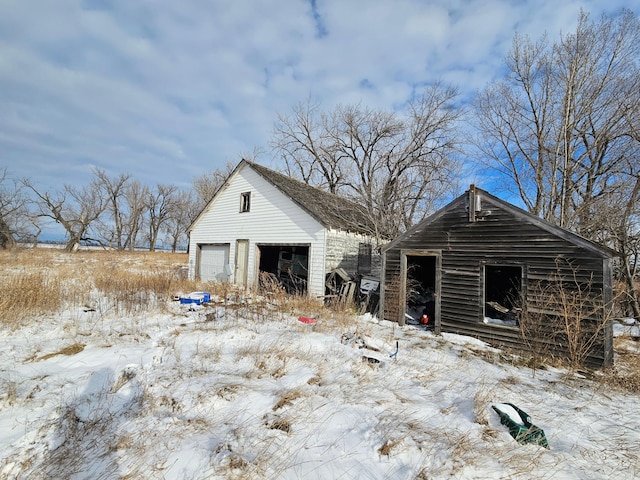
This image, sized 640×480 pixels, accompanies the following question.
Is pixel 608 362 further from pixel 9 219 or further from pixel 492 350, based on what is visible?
pixel 9 219

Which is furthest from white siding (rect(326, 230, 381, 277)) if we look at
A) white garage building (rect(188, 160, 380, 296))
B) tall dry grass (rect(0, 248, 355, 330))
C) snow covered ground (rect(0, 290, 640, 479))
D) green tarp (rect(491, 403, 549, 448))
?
green tarp (rect(491, 403, 549, 448))

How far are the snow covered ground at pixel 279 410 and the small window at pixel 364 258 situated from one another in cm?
836

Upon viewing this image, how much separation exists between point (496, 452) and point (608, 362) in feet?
18.1

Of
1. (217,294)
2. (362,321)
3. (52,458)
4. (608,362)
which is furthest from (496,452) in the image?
(217,294)

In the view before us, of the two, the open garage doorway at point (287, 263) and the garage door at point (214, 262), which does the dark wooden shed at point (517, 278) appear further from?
the garage door at point (214, 262)

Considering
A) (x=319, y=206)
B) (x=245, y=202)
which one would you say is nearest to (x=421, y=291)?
(x=319, y=206)

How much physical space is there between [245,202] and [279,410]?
12.7 meters

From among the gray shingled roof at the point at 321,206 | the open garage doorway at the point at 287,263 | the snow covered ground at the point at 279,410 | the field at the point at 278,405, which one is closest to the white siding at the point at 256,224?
the gray shingled roof at the point at 321,206

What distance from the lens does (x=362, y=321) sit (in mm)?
9344

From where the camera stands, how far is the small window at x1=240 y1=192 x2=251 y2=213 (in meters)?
15.1

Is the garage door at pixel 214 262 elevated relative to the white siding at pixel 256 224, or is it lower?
lower

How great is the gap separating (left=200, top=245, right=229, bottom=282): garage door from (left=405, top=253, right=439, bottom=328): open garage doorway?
918 cm

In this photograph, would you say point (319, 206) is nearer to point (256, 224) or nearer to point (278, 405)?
point (256, 224)

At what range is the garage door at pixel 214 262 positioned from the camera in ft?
51.6
